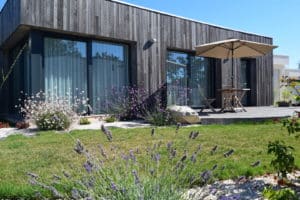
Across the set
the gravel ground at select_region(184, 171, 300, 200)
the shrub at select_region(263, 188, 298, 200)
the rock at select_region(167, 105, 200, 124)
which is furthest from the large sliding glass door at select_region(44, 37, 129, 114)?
the shrub at select_region(263, 188, 298, 200)

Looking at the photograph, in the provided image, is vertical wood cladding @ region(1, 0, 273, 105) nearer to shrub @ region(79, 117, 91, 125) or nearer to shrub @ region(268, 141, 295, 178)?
shrub @ region(79, 117, 91, 125)

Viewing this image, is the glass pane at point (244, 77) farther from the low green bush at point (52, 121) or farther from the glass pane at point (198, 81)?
the low green bush at point (52, 121)

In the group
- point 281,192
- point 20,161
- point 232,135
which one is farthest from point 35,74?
point 281,192

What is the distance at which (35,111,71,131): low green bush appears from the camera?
7.07 meters

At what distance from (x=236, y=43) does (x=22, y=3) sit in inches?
228

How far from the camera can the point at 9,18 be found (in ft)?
31.0

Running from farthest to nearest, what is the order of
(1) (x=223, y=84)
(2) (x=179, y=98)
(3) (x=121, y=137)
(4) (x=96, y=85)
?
(1) (x=223, y=84)
(2) (x=179, y=98)
(4) (x=96, y=85)
(3) (x=121, y=137)

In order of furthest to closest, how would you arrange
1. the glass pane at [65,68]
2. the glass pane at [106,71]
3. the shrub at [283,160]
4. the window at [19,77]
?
the glass pane at [106,71] → the window at [19,77] → the glass pane at [65,68] → the shrub at [283,160]

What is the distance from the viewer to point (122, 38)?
9562 mm

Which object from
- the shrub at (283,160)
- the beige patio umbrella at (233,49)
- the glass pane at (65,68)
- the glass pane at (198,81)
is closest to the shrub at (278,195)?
the shrub at (283,160)

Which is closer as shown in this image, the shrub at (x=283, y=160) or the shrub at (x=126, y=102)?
the shrub at (x=283, y=160)

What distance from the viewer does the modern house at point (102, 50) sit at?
8.35 metres

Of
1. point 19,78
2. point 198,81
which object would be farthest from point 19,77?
point 198,81

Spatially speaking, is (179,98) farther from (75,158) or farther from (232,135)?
Result: (75,158)
